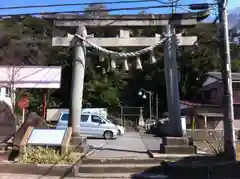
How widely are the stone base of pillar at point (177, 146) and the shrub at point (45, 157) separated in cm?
323

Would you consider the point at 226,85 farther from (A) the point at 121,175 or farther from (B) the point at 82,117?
(B) the point at 82,117

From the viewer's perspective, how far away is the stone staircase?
31.9ft

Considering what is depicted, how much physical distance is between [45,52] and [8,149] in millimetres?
37027

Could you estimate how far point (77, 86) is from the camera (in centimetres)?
1260

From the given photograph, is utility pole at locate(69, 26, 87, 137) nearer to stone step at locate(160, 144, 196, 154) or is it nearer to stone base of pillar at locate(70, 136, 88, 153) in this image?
stone base of pillar at locate(70, 136, 88, 153)

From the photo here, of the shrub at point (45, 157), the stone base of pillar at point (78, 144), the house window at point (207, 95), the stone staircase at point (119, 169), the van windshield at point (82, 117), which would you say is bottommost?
the stone staircase at point (119, 169)

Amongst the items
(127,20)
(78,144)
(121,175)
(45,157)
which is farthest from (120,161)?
(127,20)

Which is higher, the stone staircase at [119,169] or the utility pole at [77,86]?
the utility pole at [77,86]

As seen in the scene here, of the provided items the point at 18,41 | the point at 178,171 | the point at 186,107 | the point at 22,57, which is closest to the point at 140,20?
the point at 178,171

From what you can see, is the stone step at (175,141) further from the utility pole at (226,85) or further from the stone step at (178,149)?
the utility pole at (226,85)

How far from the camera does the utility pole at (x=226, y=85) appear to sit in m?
10.9

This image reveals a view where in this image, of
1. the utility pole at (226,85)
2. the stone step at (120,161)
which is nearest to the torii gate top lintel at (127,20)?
the utility pole at (226,85)

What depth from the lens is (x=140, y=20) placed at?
1302 cm

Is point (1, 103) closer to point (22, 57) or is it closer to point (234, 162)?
point (234, 162)
